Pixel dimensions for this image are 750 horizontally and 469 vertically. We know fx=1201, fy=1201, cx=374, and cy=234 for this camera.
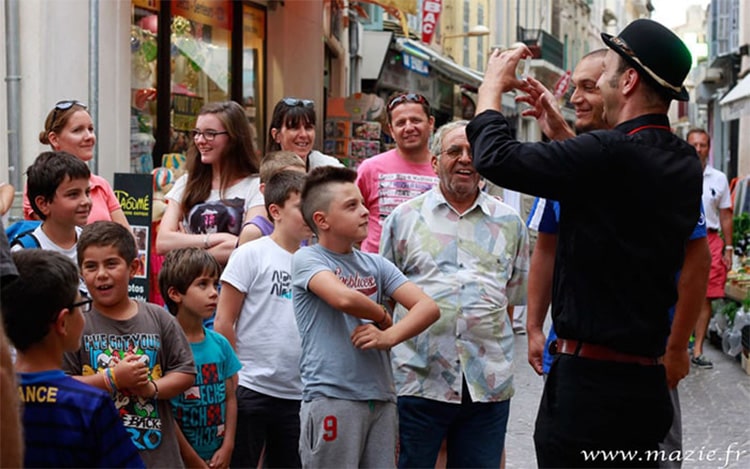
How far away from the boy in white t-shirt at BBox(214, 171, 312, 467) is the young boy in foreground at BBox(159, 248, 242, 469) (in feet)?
0.50

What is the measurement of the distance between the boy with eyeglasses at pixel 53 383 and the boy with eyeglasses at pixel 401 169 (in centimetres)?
322

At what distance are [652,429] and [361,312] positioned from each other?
1.28 metres

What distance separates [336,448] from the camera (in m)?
4.48

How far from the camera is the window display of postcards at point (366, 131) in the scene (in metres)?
15.3

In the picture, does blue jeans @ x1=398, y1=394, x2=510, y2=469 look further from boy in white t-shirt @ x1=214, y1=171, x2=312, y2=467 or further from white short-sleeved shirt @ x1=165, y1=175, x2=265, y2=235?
white short-sleeved shirt @ x1=165, y1=175, x2=265, y2=235

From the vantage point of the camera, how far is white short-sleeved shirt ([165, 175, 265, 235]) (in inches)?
242

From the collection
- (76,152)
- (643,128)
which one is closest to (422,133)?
(76,152)

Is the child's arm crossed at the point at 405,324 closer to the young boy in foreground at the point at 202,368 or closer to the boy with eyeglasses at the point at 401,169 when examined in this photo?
the young boy in foreground at the point at 202,368

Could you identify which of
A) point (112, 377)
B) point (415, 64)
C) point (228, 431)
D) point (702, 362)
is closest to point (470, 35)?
point (415, 64)

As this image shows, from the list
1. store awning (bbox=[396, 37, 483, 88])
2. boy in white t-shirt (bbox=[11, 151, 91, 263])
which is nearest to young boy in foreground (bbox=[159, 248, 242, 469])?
boy in white t-shirt (bbox=[11, 151, 91, 263])

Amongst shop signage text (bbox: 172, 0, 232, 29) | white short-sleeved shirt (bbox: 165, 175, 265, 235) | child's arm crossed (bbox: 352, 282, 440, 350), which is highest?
shop signage text (bbox: 172, 0, 232, 29)

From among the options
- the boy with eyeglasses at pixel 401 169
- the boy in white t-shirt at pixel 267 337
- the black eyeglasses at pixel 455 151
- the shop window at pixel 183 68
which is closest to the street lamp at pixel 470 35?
the shop window at pixel 183 68

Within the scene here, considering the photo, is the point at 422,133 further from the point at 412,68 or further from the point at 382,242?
the point at 412,68

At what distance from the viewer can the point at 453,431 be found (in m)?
5.27
